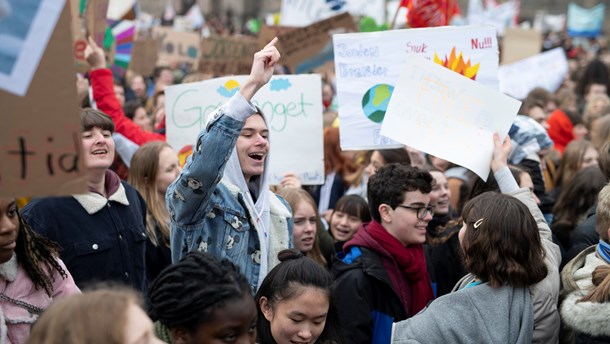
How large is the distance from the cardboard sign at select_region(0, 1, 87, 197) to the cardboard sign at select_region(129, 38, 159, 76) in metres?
9.22

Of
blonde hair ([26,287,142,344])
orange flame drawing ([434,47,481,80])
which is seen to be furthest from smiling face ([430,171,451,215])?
blonde hair ([26,287,142,344])

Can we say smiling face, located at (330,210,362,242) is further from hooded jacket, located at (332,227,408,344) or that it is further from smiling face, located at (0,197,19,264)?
smiling face, located at (0,197,19,264)

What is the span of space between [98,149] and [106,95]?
185 cm

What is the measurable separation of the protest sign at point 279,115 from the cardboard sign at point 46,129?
132 inches

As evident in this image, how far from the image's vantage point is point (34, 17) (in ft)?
8.25

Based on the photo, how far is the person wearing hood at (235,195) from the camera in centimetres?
350

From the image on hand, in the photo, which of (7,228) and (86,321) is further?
(7,228)

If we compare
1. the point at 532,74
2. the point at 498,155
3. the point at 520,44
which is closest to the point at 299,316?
the point at 498,155

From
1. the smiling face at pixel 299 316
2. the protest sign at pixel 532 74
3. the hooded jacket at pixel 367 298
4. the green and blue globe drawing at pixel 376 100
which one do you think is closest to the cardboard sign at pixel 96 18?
the green and blue globe drawing at pixel 376 100

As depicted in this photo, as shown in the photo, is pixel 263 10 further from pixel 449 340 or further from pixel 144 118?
pixel 449 340

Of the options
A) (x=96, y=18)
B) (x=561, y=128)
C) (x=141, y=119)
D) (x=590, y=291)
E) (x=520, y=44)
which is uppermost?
(x=96, y=18)

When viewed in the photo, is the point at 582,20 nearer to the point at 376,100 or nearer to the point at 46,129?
Answer: the point at 376,100

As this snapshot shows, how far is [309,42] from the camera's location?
29.3 ft

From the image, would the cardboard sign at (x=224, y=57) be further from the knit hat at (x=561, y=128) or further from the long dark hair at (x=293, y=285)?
the long dark hair at (x=293, y=285)
